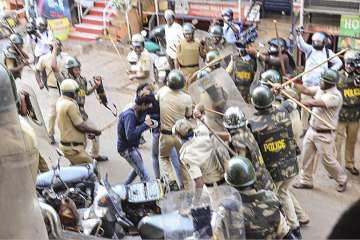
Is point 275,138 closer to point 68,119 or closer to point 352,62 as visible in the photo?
point 352,62

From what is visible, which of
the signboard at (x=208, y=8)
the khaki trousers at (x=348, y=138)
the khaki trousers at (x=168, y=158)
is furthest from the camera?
the signboard at (x=208, y=8)

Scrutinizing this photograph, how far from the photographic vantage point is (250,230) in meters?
5.30

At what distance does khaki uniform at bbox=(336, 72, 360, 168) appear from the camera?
26.3 feet

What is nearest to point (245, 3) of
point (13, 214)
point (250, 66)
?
point (250, 66)

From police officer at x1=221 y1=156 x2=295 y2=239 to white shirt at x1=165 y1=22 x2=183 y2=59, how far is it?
633 centimetres

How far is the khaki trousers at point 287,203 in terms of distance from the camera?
682cm

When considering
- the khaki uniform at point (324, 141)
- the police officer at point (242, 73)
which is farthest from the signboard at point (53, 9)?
the khaki uniform at point (324, 141)

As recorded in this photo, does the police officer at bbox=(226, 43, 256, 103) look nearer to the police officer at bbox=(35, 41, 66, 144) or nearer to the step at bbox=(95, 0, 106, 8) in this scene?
the police officer at bbox=(35, 41, 66, 144)

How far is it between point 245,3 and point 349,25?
2775mm

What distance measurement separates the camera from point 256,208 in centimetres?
530

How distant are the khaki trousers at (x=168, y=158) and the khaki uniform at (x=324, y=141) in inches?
64.9

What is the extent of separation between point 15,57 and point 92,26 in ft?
19.5

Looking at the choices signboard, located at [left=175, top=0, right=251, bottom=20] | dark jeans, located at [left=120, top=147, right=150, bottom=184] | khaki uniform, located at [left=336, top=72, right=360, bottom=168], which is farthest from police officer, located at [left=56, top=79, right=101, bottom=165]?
signboard, located at [left=175, top=0, right=251, bottom=20]

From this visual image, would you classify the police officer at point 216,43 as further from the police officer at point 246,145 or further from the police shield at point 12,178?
the police shield at point 12,178
